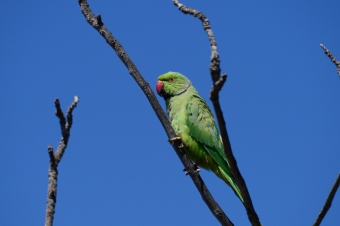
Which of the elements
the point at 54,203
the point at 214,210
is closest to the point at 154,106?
the point at 214,210

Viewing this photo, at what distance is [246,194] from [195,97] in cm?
323

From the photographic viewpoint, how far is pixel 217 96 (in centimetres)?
305

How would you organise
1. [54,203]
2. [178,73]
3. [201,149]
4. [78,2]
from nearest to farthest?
[54,203]
[78,2]
[201,149]
[178,73]

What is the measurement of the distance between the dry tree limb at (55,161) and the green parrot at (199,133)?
3.71 meters

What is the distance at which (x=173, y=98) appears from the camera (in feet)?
23.9

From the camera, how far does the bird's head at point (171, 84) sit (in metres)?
7.33

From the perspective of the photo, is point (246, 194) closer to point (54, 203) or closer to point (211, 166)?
point (54, 203)

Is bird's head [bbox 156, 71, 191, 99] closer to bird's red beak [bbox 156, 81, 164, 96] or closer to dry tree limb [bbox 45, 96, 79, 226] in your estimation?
bird's red beak [bbox 156, 81, 164, 96]

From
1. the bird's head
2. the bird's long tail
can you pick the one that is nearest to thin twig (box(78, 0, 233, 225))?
the bird's long tail

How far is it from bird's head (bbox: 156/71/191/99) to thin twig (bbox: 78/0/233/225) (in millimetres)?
2064

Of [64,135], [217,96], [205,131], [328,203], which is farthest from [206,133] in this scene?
[64,135]

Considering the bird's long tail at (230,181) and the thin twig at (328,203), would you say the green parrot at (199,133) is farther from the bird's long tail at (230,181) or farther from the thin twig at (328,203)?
the thin twig at (328,203)

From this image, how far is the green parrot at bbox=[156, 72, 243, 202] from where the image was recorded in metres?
6.39

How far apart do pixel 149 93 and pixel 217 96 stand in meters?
1.97
